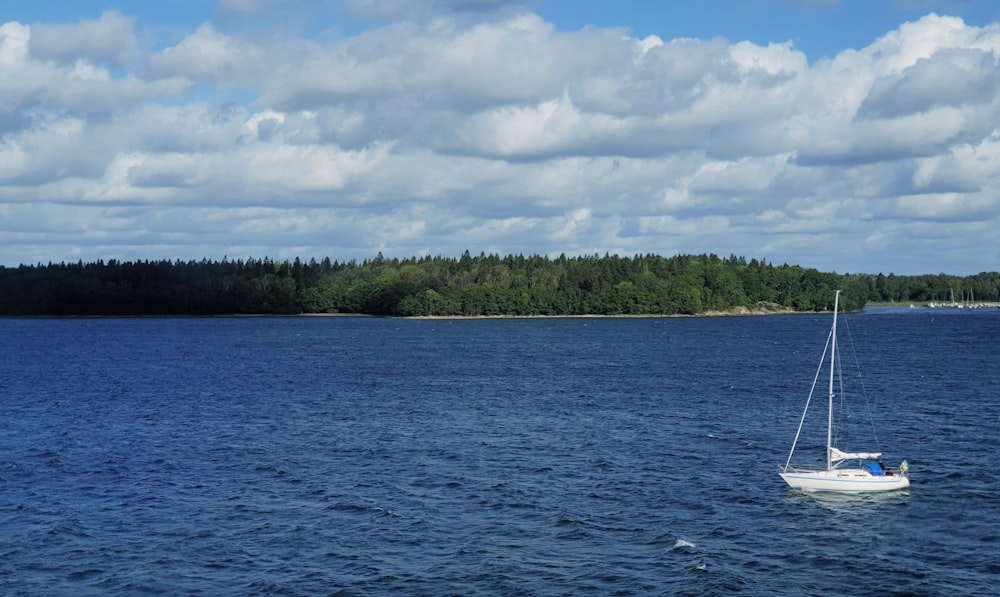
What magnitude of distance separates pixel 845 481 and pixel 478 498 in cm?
2478

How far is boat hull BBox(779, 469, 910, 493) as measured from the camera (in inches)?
2522

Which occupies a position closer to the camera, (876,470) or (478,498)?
(478,498)

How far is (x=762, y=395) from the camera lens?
117 meters

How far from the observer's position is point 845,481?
64312mm

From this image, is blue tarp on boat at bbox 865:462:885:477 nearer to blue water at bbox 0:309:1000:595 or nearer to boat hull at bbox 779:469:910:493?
boat hull at bbox 779:469:910:493

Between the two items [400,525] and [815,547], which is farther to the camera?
[400,525]

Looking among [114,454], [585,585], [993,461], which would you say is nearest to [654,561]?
[585,585]

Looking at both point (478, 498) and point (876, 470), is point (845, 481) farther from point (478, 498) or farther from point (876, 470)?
point (478, 498)

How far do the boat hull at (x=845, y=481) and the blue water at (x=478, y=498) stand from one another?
0.93 metres

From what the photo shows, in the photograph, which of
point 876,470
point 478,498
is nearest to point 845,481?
point 876,470

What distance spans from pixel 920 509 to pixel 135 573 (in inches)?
1838

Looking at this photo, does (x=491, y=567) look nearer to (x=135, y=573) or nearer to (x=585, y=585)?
(x=585, y=585)

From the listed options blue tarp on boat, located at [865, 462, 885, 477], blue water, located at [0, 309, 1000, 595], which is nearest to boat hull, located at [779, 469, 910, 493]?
blue tarp on boat, located at [865, 462, 885, 477]

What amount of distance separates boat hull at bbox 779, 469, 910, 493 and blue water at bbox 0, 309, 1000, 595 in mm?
930
